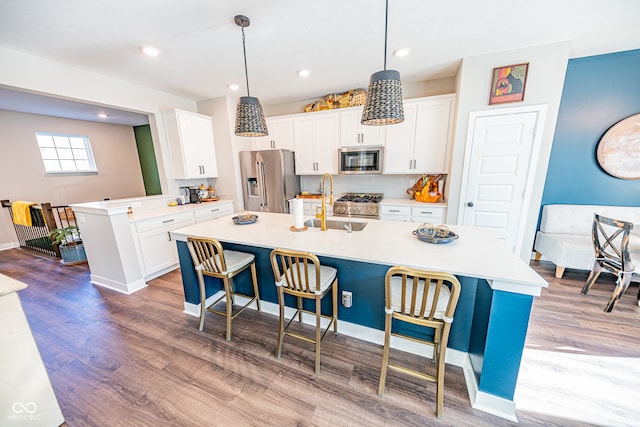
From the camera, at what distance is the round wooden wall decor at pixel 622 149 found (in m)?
2.70

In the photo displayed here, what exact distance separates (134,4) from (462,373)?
12.0ft

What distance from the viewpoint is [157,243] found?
3025 mm

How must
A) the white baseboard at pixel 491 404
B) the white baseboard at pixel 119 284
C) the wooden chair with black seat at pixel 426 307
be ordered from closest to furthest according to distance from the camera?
the wooden chair with black seat at pixel 426 307 < the white baseboard at pixel 491 404 < the white baseboard at pixel 119 284

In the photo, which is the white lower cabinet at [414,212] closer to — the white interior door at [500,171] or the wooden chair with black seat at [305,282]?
the white interior door at [500,171]

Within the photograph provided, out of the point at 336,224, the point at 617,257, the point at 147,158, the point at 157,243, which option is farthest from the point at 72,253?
the point at 617,257

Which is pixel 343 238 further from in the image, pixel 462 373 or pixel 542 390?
pixel 542 390

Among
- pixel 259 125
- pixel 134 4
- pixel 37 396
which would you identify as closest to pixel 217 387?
pixel 37 396

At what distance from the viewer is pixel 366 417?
4.39 feet

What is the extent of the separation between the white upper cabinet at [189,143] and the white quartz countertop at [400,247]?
1.86 meters

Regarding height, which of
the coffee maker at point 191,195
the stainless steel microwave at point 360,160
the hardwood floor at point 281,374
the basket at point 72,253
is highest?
the stainless steel microwave at point 360,160

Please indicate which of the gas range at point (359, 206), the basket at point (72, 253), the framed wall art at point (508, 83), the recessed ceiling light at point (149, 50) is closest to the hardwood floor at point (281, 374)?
the basket at point (72, 253)

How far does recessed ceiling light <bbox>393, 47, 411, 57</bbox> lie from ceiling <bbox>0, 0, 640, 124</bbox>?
6cm

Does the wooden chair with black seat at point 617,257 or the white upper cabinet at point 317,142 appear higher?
the white upper cabinet at point 317,142

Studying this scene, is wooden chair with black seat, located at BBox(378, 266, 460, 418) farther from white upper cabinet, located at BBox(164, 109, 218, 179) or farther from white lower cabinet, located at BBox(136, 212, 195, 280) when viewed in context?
white upper cabinet, located at BBox(164, 109, 218, 179)
